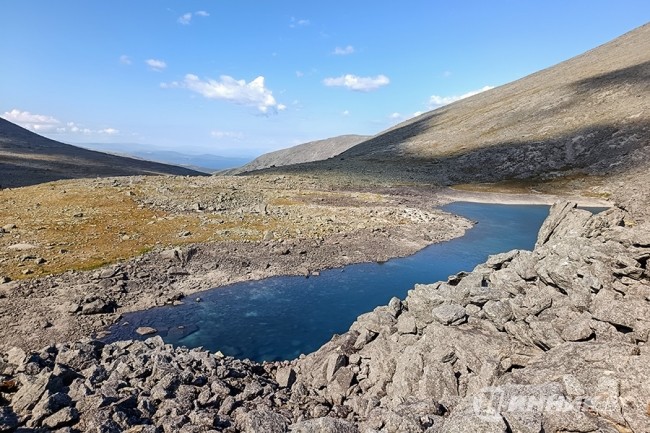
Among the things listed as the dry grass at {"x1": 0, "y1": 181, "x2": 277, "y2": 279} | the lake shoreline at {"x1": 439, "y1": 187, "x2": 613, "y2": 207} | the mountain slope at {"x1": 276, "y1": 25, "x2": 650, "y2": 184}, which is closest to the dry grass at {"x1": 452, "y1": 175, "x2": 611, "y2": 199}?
the lake shoreline at {"x1": 439, "y1": 187, "x2": 613, "y2": 207}

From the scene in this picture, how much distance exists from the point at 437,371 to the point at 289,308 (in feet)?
73.9

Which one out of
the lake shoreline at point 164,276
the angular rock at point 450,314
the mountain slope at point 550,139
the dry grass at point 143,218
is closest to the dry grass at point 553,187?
the mountain slope at point 550,139

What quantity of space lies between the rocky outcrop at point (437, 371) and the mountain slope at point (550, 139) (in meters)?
113

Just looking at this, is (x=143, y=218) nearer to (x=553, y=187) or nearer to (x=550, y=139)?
(x=553, y=187)

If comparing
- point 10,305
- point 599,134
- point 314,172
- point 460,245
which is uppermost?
point 599,134

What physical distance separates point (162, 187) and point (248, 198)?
21562mm

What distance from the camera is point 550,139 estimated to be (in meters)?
148

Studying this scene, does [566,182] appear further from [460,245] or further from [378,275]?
[378,275]

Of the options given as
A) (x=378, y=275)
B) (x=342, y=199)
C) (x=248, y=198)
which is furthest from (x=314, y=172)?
(x=378, y=275)

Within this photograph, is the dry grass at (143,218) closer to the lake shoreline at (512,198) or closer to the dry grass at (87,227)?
the dry grass at (87,227)

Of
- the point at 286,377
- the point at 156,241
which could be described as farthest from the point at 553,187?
the point at 286,377

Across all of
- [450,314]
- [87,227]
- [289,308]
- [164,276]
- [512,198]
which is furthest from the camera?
[512,198]

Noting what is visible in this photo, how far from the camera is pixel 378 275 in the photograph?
53.3 metres

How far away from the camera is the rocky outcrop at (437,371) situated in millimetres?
16250
